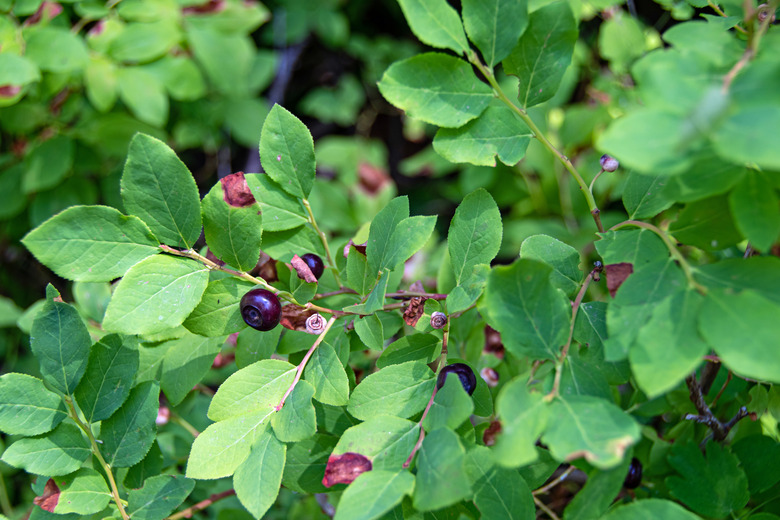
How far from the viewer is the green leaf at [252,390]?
0.74 metres

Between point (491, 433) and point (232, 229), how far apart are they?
51cm

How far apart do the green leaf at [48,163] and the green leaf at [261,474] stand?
1.47m

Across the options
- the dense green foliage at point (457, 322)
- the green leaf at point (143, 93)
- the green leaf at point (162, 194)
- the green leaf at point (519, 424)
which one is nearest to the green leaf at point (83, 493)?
the dense green foliage at point (457, 322)

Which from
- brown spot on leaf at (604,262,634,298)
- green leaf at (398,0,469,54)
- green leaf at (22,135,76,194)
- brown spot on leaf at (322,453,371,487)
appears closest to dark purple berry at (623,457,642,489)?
brown spot on leaf at (604,262,634,298)

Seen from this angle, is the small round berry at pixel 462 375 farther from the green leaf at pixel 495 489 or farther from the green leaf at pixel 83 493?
the green leaf at pixel 83 493

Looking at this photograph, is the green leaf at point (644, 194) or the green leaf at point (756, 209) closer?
the green leaf at point (756, 209)

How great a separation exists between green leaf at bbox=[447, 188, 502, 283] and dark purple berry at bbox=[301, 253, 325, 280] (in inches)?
8.1

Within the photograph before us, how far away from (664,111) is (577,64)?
1.95m

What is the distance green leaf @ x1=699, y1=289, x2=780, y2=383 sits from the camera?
1.63 feet

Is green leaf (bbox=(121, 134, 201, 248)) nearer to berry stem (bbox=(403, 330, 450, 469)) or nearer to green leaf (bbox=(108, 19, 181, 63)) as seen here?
berry stem (bbox=(403, 330, 450, 469))

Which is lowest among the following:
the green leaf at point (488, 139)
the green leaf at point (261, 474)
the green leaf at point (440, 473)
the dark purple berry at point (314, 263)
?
the green leaf at point (261, 474)

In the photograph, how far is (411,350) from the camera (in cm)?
83

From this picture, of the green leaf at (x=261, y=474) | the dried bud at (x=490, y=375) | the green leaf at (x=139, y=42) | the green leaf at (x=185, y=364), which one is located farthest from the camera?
the green leaf at (x=139, y=42)

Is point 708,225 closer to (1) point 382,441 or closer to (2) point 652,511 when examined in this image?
(2) point 652,511
